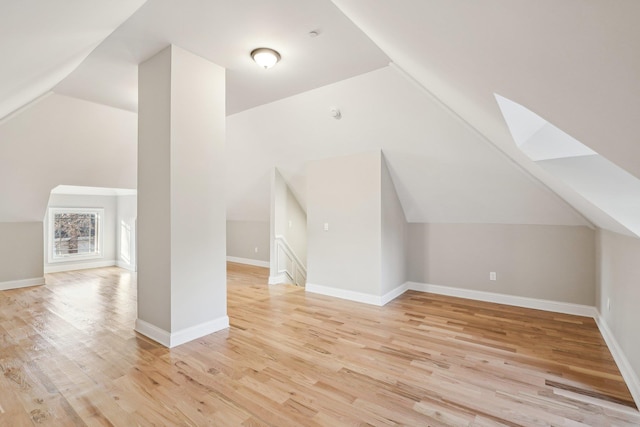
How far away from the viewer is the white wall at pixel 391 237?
160 inches

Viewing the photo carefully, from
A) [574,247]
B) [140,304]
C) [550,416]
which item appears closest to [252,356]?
[140,304]

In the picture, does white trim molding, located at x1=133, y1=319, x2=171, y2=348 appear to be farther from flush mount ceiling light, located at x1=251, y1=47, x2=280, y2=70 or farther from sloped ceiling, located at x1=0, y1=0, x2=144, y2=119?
flush mount ceiling light, located at x1=251, y1=47, x2=280, y2=70

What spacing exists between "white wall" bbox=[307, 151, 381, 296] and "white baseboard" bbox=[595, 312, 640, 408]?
227 centimetres

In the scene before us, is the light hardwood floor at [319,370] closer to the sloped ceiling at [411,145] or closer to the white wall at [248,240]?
the sloped ceiling at [411,145]

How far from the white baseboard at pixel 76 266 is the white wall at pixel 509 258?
650 centimetres

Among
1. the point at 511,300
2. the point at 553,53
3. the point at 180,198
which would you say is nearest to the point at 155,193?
the point at 180,198

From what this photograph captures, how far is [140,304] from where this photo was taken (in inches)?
120

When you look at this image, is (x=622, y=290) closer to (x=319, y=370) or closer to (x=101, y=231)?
(x=319, y=370)

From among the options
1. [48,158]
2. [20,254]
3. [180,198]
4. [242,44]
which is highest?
[242,44]

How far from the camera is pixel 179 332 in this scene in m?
2.79

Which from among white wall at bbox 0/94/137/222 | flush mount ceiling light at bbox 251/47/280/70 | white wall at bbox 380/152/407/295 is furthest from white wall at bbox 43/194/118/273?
white wall at bbox 380/152/407/295

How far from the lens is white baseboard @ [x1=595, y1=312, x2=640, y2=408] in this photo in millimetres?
2025

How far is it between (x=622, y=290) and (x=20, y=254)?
775cm

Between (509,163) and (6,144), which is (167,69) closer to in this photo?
(6,144)
